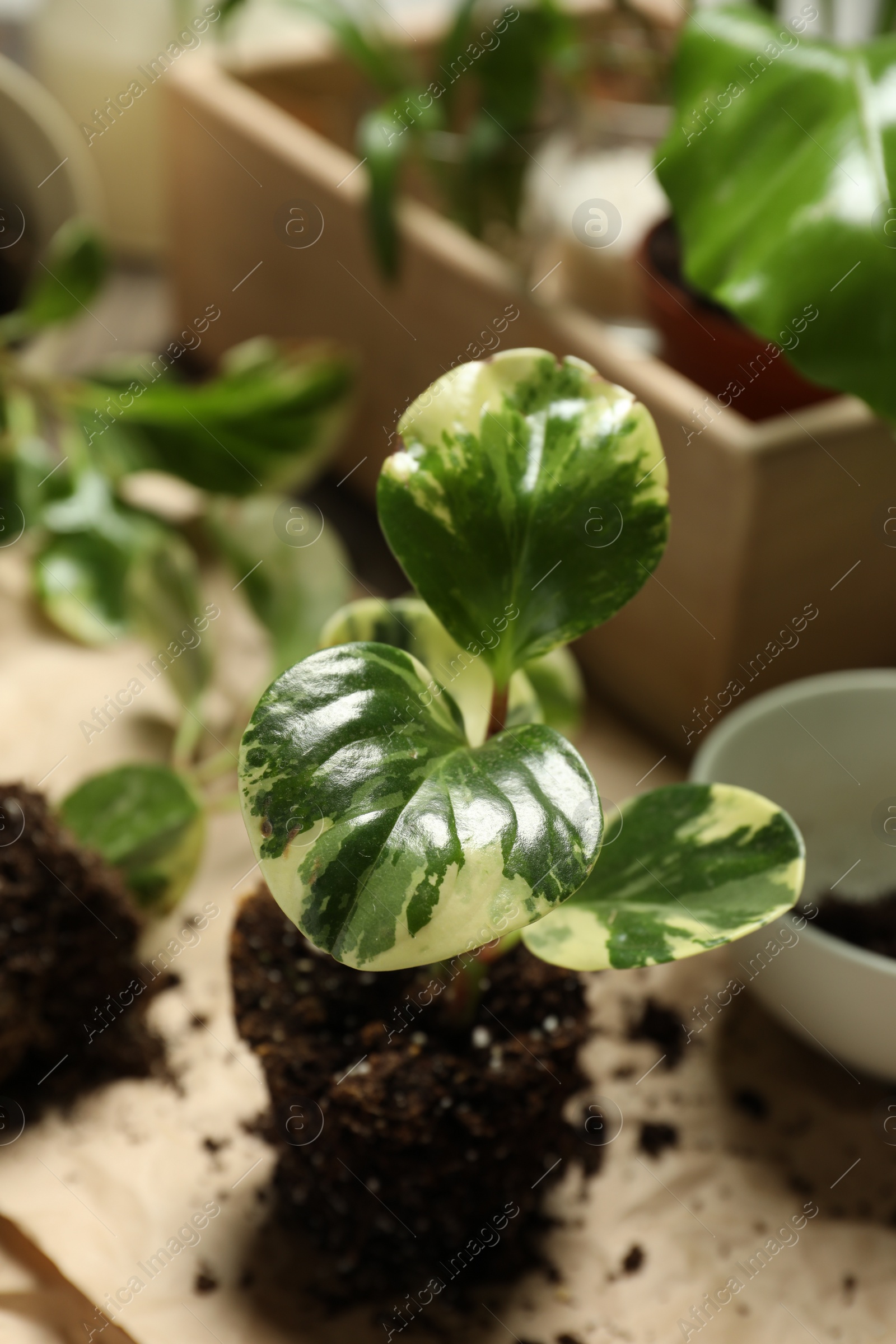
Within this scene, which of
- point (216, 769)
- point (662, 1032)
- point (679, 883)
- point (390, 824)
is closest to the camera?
point (390, 824)

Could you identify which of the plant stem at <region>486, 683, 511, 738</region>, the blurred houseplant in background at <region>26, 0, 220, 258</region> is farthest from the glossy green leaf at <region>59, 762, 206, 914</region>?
the blurred houseplant in background at <region>26, 0, 220, 258</region>

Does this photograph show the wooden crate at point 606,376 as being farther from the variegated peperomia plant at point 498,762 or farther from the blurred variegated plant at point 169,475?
the variegated peperomia plant at point 498,762

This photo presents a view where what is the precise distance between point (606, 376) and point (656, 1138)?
1.59ft

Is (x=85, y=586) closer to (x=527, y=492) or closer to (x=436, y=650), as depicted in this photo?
(x=436, y=650)

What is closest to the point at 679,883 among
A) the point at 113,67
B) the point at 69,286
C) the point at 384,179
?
the point at 384,179

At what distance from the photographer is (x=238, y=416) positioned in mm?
1002

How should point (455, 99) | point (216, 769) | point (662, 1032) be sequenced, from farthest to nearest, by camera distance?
point (455, 99) < point (216, 769) < point (662, 1032)

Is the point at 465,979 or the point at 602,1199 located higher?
the point at 465,979

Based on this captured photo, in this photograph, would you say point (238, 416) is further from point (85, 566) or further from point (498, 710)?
point (498, 710)

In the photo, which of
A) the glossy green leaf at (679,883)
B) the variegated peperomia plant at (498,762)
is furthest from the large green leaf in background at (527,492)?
the glossy green leaf at (679,883)

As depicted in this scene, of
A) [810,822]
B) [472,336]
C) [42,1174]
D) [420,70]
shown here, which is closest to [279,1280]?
[42,1174]

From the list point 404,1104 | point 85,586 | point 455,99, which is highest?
point 455,99

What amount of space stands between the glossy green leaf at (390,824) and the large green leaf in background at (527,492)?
0.19ft

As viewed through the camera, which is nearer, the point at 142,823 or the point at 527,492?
the point at 527,492
